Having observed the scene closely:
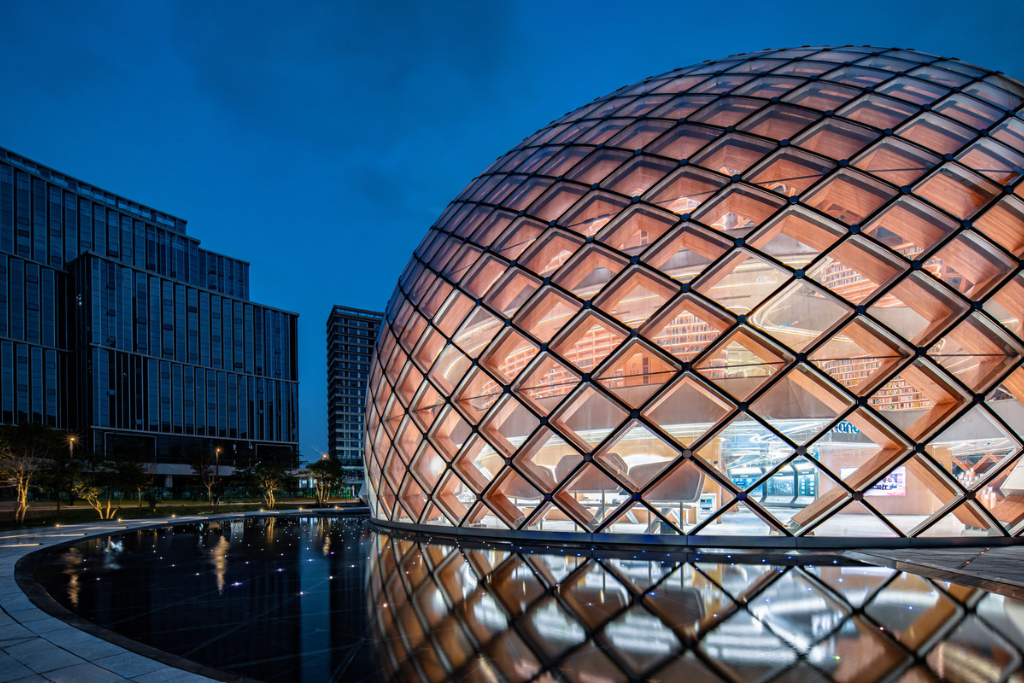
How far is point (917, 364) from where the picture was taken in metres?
10.4

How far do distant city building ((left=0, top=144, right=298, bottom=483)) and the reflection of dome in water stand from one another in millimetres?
62922

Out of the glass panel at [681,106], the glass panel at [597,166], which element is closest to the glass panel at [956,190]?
the glass panel at [681,106]

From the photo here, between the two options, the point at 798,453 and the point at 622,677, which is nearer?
the point at 622,677

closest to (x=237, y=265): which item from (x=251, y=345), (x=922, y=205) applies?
(x=251, y=345)

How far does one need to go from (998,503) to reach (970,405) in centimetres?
258

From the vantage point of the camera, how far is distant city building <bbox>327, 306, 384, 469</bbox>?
133m

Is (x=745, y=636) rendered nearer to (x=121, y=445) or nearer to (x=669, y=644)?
(x=669, y=644)

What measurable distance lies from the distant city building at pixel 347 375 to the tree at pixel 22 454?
103525mm

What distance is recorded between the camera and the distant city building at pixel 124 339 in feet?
232

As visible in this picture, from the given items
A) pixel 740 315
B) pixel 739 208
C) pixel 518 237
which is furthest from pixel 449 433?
pixel 739 208

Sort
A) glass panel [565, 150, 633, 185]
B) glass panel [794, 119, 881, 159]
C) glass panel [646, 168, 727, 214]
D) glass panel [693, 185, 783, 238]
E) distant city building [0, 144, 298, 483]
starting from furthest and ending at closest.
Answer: distant city building [0, 144, 298, 483] → glass panel [565, 150, 633, 185] → glass panel [646, 168, 727, 214] → glass panel [794, 119, 881, 159] → glass panel [693, 185, 783, 238]

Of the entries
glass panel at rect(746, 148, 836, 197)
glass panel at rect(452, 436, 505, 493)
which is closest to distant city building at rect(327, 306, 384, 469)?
glass panel at rect(452, 436, 505, 493)

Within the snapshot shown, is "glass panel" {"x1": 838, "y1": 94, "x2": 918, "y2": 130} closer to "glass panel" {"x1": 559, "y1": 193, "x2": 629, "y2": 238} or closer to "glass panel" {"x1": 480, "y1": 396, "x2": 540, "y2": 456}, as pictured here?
"glass panel" {"x1": 559, "y1": 193, "x2": 629, "y2": 238}

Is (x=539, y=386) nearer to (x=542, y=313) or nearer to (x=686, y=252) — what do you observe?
(x=542, y=313)
